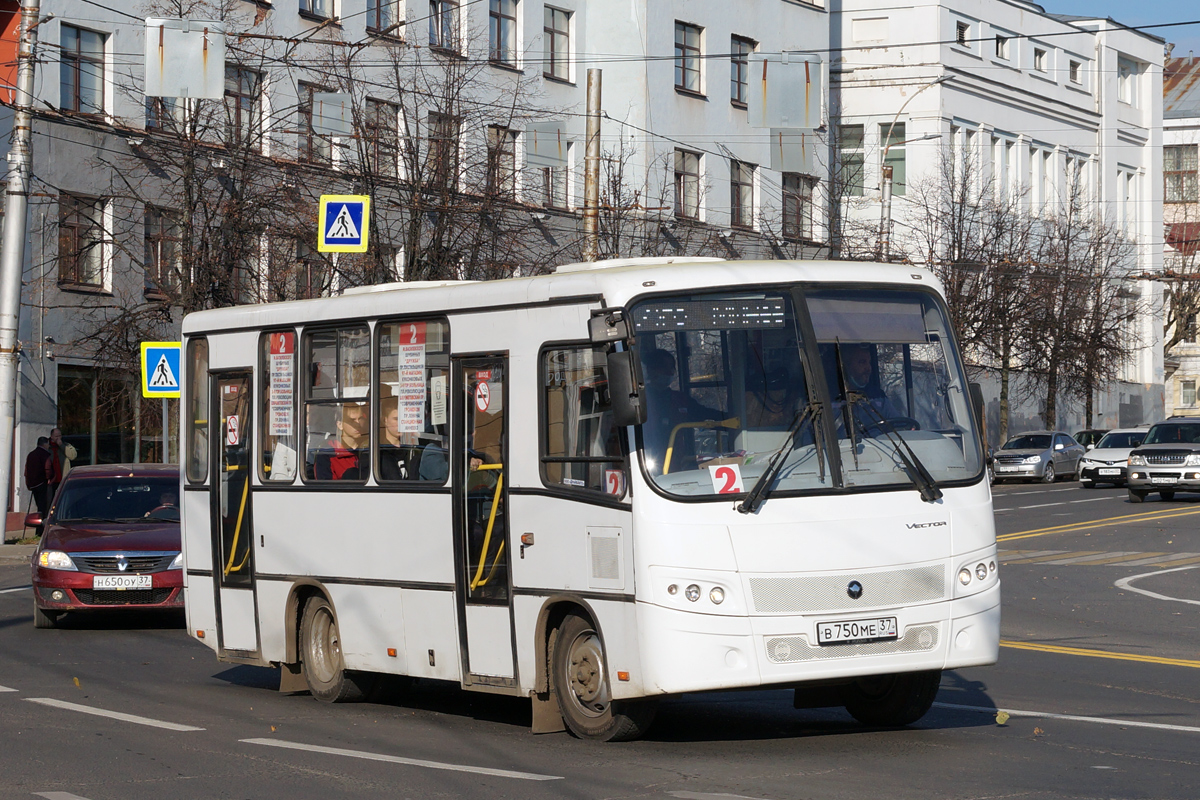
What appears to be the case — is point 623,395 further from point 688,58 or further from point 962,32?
point 962,32

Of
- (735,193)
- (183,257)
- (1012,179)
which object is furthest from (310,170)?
(1012,179)

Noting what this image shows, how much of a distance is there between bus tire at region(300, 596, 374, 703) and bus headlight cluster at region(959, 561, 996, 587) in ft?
14.4

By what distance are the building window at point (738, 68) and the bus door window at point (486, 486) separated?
1637 inches

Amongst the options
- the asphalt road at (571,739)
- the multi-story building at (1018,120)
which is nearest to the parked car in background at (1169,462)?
the multi-story building at (1018,120)

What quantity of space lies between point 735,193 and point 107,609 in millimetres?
36032

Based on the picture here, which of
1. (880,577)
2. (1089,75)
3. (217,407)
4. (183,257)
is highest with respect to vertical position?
(1089,75)

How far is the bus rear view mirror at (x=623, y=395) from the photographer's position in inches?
358

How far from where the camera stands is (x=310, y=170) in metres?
36.6

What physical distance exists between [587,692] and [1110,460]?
39.4m

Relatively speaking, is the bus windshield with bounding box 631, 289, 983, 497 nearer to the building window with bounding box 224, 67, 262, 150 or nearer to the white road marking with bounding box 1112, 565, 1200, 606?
the white road marking with bounding box 1112, 565, 1200, 606

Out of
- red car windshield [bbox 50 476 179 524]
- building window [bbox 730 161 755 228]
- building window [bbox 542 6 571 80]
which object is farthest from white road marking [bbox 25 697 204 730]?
building window [bbox 730 161 755 228]

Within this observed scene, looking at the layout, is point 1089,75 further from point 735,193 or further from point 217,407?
point 217,407

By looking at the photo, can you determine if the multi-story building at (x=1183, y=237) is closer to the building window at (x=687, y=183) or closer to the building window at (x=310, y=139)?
the building window at (x=687, y=183)

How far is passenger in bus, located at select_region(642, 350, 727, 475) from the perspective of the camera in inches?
367
